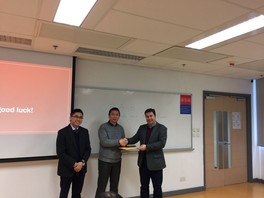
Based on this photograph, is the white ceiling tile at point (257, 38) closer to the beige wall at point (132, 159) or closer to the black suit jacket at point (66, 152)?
the beige wall at point (132, 159)

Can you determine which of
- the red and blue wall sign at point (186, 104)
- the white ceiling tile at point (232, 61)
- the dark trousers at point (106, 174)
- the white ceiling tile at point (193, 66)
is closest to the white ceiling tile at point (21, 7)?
the dark trousers at point (106, 174)

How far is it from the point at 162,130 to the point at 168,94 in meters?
1.40

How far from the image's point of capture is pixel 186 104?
15.7ft

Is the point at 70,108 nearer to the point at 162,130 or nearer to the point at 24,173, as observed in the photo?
the point at 24,173

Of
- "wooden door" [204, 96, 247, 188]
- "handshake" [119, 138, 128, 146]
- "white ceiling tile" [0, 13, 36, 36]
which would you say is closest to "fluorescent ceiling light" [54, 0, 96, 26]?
"white ceiling tile" [0, 13, 36, 36]

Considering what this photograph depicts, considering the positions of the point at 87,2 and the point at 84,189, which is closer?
the point at 87,2

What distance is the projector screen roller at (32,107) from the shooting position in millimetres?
3244

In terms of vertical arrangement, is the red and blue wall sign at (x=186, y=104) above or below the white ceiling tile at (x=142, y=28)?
below

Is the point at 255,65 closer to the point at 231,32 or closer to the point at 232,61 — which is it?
the point at 232,61

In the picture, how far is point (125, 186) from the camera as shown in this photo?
4062 millimetres

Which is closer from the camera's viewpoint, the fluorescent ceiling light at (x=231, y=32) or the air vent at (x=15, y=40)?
the fluorescent ceiling light at (x=231, y=32)

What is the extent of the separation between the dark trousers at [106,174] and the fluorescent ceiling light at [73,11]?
2.04m

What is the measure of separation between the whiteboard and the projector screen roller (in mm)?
342

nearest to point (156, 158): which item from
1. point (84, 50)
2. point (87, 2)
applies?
point (84, 50)
